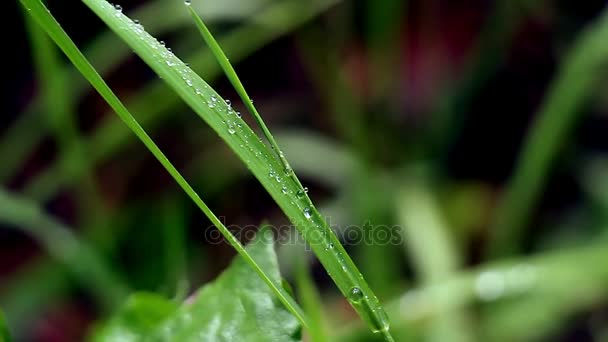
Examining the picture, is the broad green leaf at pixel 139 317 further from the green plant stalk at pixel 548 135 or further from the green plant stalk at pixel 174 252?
the green plant stalk at pixel 548 135

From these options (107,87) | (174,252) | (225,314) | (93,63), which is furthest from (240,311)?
(93,63)

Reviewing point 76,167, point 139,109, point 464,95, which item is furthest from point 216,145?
point 464,95

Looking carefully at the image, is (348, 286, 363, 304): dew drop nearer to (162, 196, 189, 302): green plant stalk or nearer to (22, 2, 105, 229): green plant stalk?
(162, 196, 189, 302): green plant stalk

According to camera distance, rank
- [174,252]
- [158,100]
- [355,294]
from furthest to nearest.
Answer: [158,100], [174,252], [355,294]

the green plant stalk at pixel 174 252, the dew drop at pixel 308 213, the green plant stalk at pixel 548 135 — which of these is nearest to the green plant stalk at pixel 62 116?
the green plant stalk at pixel 174 252

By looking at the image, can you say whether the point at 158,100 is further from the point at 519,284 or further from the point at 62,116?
the point at 519,284

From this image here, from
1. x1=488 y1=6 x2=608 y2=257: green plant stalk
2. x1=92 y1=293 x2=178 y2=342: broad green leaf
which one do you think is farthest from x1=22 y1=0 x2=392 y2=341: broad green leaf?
x1=488 y1=6 x2=608 y2=257: green plant stalk

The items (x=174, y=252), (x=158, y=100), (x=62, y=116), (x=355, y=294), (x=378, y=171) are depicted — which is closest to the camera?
(x=355, y=294)
